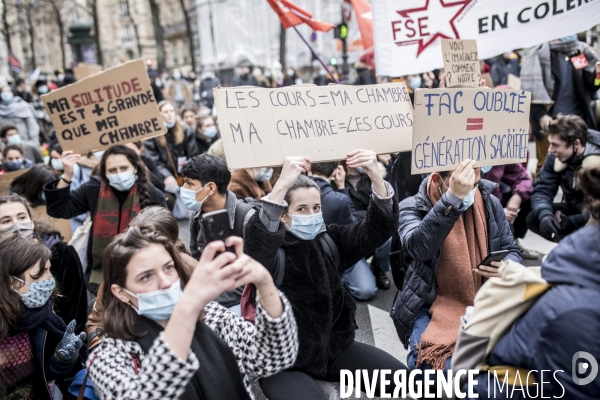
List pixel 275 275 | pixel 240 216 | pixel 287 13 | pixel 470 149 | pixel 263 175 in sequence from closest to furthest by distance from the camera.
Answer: pixel 275 275 → pixel 470 149 → pixel 240 216 → pixel 263 175 → pixel 287 13

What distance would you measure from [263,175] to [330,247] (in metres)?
2.24

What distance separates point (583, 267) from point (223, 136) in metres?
1.71

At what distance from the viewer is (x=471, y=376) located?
1.83 meters

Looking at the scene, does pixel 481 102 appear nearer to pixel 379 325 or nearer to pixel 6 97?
pixel 379 325

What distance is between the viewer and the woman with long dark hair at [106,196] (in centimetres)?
424

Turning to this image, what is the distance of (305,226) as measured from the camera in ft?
9.23

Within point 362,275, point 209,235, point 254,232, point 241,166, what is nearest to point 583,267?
point 209,235

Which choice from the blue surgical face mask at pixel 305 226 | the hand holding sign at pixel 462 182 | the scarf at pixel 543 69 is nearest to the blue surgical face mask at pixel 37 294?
the blue surgical face mask at pixel 305 226

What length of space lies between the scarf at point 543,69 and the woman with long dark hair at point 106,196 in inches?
178

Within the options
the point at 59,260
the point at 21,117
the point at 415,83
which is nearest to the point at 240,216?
the point at 59,260

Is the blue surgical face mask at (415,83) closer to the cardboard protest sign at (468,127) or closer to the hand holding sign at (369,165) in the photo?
the cardboard protest sign at (468,127)

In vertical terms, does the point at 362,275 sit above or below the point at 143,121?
below

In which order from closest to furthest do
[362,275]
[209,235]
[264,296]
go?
[209,235] < [264,296] < [362,275]

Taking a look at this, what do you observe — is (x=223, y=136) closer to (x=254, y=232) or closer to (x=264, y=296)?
(x=254, y=232)
